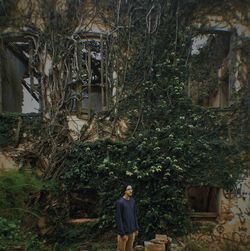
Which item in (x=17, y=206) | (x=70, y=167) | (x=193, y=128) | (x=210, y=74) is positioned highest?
(x=210, y=74)

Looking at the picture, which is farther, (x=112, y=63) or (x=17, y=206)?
(x=112, y=63)

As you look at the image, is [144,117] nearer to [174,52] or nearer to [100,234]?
[174,52]

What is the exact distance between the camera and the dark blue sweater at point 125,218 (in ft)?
23.5

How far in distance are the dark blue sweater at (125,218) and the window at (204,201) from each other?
2.81m

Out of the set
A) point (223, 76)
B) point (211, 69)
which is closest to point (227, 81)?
point (223, 76)

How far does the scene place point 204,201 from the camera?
36.4 feet

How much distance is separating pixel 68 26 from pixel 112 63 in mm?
1590

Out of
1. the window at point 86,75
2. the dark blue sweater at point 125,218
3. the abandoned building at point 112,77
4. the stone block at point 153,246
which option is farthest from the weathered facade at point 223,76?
the dark blue sweater at point 125,218

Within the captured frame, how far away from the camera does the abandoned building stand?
9.70m

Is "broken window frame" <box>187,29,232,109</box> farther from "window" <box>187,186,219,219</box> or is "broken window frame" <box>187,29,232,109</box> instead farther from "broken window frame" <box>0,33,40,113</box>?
"broken window frame" <box>0,33,40,113</box>

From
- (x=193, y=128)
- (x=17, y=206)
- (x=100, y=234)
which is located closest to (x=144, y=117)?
(x=193, y=128)

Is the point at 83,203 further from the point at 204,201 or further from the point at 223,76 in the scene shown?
the point at 223,76

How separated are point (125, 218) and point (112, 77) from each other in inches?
A: 168

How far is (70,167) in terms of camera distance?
950cm
